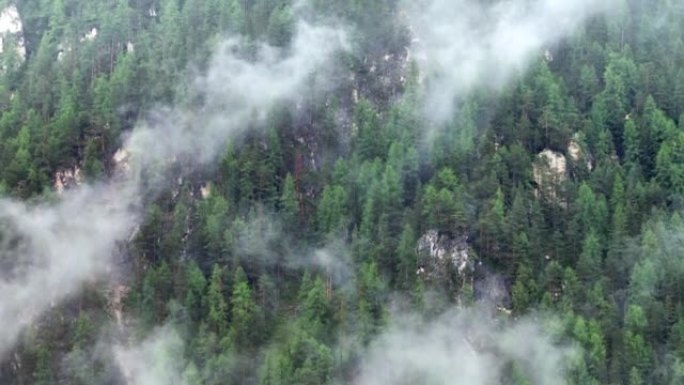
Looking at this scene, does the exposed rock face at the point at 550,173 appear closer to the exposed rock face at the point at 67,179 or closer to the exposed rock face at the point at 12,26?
the exposed rock face at the point at 67,179

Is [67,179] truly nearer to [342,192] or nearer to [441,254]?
[342,192]

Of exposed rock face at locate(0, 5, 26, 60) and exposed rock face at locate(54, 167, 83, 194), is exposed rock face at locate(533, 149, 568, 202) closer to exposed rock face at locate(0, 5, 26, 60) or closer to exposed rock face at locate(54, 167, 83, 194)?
exposed rock face at locate(54, 167, 83, 194)

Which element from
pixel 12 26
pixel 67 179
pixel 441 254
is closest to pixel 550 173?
pixel 441 254

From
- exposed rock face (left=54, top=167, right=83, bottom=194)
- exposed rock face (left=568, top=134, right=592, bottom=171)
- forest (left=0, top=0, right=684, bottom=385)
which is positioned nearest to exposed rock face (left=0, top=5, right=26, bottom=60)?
forest (left=0, top=0, right=684, bottom=385)

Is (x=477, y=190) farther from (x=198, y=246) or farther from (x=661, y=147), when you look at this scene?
(x=198, y=246)

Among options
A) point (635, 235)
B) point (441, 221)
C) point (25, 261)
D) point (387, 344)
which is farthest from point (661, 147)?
point (25, 261)
